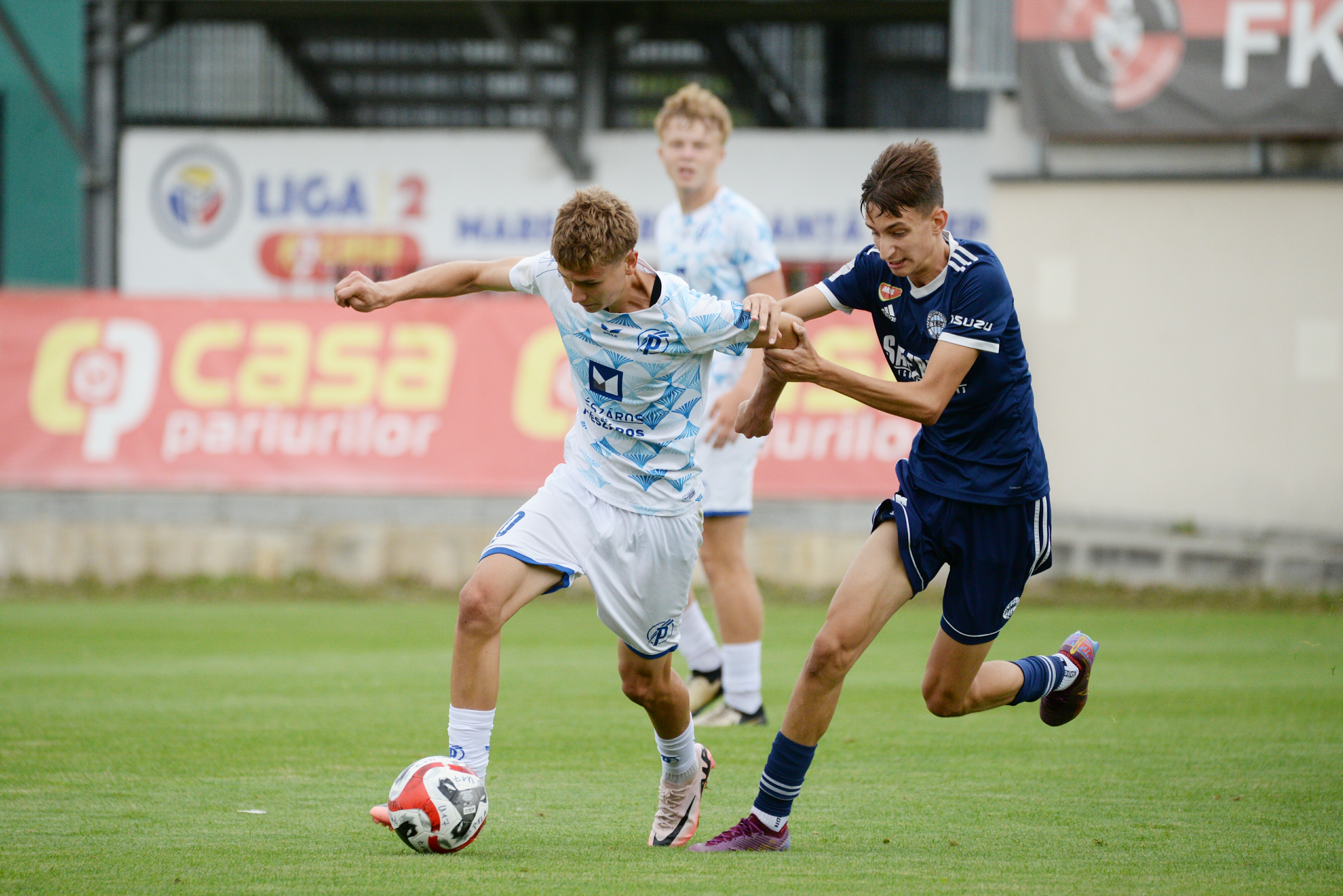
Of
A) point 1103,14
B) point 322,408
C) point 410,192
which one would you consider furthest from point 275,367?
point 1103,14

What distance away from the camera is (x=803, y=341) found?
4797mm

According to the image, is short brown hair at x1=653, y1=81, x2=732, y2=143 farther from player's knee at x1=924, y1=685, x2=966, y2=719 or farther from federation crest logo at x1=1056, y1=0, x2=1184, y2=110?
federation crest logo at x1=1056, y1=0, x2=1184, y2=110

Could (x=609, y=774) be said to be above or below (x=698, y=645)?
below

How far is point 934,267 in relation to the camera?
493 cm

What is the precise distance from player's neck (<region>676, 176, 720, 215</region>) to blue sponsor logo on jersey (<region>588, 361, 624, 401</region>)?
2.66 metres

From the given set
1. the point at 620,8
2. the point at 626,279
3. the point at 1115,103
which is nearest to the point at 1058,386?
the point at 1115,103

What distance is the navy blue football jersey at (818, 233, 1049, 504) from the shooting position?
16.1 ft

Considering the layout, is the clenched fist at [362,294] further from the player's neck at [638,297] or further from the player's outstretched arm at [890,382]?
the player's outstretched arm at [890,382]

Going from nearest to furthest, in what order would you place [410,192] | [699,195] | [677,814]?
[677,814] → [699,195] → [410,192]

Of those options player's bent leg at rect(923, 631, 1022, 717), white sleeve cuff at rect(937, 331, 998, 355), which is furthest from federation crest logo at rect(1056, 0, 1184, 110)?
white sleeve cuff at rect(937, 331, 998, 355)

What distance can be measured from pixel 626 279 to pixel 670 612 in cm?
109

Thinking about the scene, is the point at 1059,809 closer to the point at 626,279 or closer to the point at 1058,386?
the point at 626,279

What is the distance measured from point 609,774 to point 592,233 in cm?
246

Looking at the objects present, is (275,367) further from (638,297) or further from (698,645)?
(638,297)
